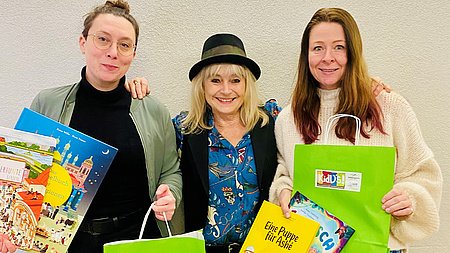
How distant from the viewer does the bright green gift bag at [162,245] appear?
114 centimetres

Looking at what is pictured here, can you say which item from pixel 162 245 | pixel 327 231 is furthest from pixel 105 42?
pixel 327 231

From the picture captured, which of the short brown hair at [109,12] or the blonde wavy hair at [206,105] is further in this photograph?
the blonde wavy hair at [206,105]

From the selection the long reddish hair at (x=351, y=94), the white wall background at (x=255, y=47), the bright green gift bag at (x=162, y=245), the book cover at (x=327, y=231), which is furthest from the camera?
the white wall background at (x=255, y=47)

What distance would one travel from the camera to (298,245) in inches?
50.1

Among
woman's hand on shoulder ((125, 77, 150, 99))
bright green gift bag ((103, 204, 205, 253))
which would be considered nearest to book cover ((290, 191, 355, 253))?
bright green gift bag ((103, 204, 205, 253))

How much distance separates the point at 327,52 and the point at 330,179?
0.51 m

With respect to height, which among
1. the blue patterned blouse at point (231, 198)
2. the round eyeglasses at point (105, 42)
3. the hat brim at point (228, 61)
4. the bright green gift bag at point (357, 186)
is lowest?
the blue patterned blouse at point (231, 198)

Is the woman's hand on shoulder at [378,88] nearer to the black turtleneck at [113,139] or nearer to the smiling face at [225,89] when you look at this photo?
the smiling face at [225,89]

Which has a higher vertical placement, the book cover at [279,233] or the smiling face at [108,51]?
the smiling face at [108,51]

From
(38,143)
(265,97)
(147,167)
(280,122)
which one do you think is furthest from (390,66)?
(38,143)

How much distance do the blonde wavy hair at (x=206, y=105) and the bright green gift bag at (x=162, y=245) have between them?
2.04ft

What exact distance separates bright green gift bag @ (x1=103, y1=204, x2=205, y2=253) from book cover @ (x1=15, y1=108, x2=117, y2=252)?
0.96ft

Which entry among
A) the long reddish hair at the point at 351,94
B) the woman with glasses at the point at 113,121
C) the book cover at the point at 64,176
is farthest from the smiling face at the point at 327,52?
the book cover at the point at 64,176

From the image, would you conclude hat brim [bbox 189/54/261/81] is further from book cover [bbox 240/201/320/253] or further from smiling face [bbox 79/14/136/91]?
book cover [bbox 240/201/320/253]
